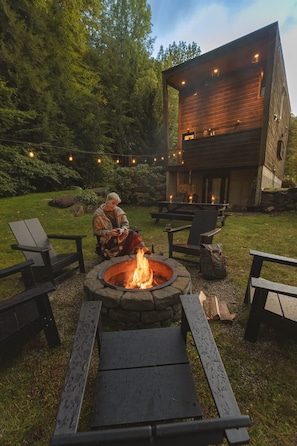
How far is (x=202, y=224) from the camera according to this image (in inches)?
178

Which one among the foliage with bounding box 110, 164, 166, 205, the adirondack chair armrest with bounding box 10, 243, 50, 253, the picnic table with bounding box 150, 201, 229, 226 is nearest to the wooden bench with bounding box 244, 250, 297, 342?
the adirondack chair armrest with bounding box 10, 243, 50, 253

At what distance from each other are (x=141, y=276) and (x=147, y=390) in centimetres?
154

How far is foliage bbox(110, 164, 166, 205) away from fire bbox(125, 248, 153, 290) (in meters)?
8.54

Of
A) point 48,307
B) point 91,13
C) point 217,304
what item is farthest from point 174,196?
point 91,13

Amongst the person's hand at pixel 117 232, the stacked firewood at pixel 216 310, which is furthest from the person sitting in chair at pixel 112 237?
the stacked firewood at pixel 216 310

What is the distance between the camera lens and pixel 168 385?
1.55 meters

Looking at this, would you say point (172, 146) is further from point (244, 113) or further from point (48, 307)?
point (48, 307)

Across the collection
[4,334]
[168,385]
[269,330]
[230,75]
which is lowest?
[269,330]

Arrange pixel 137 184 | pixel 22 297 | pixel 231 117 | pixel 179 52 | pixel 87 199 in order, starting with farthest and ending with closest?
pixel 179 52 → pixel 231 117 → pixel 137 184 → pixel 87 199 → pixel 22 297

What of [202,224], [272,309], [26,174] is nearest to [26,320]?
[272,309]

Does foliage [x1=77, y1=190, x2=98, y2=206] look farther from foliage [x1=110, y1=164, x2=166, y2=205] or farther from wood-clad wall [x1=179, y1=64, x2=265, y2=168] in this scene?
wood-clad wall [x1=179, y1=64, x2=265, y2=168]

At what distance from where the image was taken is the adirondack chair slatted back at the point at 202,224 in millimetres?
4406

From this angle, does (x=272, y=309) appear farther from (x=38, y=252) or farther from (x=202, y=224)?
(x=38, y=252)

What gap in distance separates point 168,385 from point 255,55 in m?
13.2
